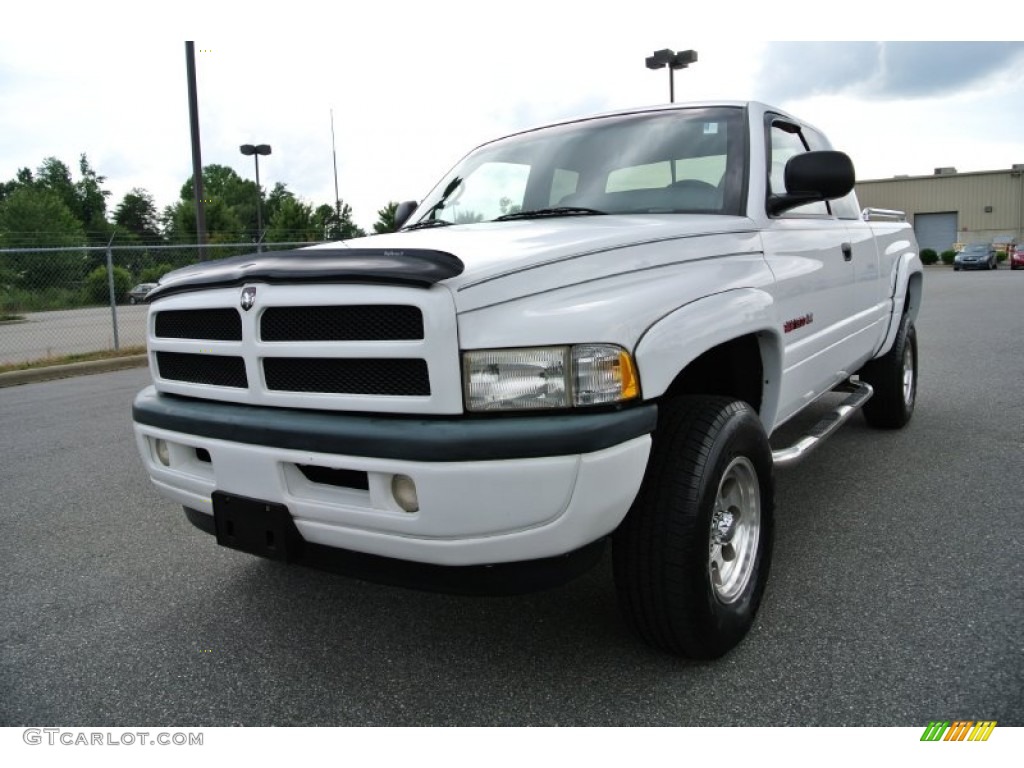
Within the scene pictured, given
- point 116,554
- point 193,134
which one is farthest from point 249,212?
point 116,554

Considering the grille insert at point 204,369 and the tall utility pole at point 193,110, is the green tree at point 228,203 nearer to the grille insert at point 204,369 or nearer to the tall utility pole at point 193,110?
the tall utility pole at point 193,110

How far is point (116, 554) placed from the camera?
11.3ft

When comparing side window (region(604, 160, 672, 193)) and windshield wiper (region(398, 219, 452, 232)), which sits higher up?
side window (region(604, 160, 672, 193))

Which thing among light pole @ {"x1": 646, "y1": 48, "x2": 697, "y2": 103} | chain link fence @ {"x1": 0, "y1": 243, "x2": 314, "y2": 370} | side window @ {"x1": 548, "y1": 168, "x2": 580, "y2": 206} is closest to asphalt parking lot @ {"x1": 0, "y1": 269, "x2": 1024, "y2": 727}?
side window @ {"x1": 548, "y1": 168, "x2": 580, "y2": 206}

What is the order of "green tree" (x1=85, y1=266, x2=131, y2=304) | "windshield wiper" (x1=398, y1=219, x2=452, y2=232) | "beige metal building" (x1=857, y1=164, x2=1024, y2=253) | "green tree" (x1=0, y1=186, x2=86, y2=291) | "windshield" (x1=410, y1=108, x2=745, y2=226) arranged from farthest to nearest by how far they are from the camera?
"beige metal building" (x1=857, y1=164, x2=1024, y2=253) → "green tree" (x1=85, y1=266, x2=131, y2=304) → "green tree" (x1=0, y1=186, x2=86, y2=291) → "windshield wiper" (x1=398, y1=219, x2=452, y2=232) → "windshield" (x1=410, y1=108, x2=745, y2=226)

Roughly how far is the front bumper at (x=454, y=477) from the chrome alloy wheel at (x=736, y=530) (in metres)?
0.59

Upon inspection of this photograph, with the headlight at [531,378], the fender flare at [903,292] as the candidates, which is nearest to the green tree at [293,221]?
the fender flare at [903,292]

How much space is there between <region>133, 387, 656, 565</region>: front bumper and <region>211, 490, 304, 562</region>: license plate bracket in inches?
1.3

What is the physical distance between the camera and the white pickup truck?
1.93m

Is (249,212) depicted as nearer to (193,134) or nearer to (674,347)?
(193,134)

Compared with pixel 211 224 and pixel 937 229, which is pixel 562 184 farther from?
pixel 211 224

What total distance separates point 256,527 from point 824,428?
102 inches
